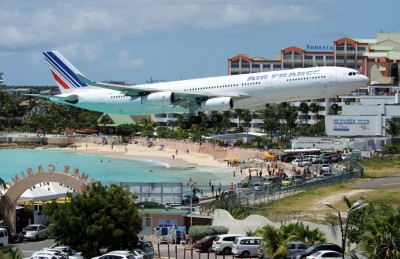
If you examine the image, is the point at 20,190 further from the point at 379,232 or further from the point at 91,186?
the point at 379,232

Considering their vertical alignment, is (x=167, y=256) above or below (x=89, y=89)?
below

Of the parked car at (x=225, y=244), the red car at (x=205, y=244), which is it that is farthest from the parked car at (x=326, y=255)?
the red car at (x=205, y=244)

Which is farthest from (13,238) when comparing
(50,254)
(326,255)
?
(326,255)

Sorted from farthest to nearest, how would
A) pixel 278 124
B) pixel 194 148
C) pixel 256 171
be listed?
pixel 278 124, pixel 194 148, pixel 256 171

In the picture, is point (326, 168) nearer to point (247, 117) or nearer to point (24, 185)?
point (24, 185)

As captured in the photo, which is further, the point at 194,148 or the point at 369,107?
the point at 194,148

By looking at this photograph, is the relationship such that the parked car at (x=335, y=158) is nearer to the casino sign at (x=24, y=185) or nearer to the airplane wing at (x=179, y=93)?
the airplane wing at (x=179, y=93)

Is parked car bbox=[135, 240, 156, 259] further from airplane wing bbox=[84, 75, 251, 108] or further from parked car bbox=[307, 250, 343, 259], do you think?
airplane wing bbox=[84, 75, 251, 108]

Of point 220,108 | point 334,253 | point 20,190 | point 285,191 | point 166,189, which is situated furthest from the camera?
point 220,108

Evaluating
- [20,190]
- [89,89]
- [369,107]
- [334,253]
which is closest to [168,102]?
[89,89]
